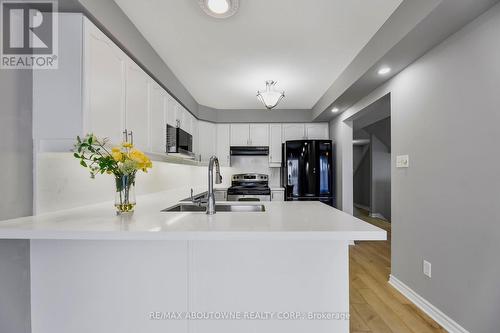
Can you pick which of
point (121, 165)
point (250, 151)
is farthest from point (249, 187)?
point (121, 165)

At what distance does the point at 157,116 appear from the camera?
2623 mm

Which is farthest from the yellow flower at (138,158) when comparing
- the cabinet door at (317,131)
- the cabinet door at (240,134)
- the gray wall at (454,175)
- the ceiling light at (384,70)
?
the cabinet door at (317,131)

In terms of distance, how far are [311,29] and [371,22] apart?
51 cm

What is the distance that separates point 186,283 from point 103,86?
142 centimetres

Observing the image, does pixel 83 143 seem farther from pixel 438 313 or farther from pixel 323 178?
pixel 323 178

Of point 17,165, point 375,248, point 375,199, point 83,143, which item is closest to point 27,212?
point 17,165

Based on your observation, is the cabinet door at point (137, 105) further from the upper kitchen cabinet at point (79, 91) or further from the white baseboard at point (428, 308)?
the white baseboard at point (428, 308)

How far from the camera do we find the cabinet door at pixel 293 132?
4965mm

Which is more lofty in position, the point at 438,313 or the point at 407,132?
the point at 407,132

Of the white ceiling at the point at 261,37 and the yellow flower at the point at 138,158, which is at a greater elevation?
the white ceiling at the point at 261,37

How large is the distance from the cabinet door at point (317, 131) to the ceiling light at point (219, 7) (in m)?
3.37

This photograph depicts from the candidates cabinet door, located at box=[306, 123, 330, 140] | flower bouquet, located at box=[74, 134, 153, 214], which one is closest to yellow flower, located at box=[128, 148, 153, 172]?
flower bouquet, located at box=[74, 134, 153, 214]

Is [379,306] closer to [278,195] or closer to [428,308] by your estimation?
[428,308]

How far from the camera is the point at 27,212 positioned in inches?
56.7
